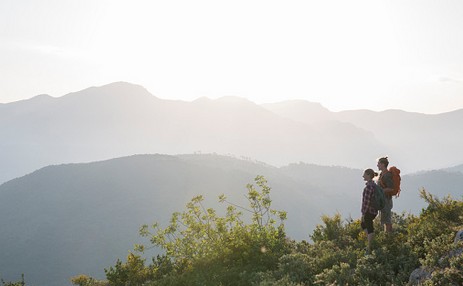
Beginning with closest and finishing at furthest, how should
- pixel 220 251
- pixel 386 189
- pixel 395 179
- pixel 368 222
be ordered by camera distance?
pixel 368 222 → pixel 386 189 → pixel 395 179 → pixel 220 251

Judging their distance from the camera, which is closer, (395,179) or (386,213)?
(386,213)

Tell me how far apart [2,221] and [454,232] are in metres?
227

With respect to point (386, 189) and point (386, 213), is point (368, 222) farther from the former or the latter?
point (386, 189)

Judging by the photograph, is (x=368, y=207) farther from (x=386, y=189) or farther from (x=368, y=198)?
(x=386, y=189)

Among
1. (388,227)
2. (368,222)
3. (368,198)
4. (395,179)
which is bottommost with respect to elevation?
(388,227)

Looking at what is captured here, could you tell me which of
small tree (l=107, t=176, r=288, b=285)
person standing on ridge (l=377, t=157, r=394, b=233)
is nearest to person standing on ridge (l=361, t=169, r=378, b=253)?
person standing on ridge (l=377, t=157, r=394, b=233)

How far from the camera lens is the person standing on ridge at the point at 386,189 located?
9.80 m

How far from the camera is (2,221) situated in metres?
196

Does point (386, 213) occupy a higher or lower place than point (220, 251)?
higher

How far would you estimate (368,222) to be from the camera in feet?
30.3

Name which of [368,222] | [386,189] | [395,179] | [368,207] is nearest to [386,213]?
[386,189]

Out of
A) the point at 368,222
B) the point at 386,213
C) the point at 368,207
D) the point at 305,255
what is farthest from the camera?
the point at 386,213

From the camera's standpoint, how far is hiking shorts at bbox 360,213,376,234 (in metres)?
9.19

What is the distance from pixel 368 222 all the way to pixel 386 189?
1221 millimetres
